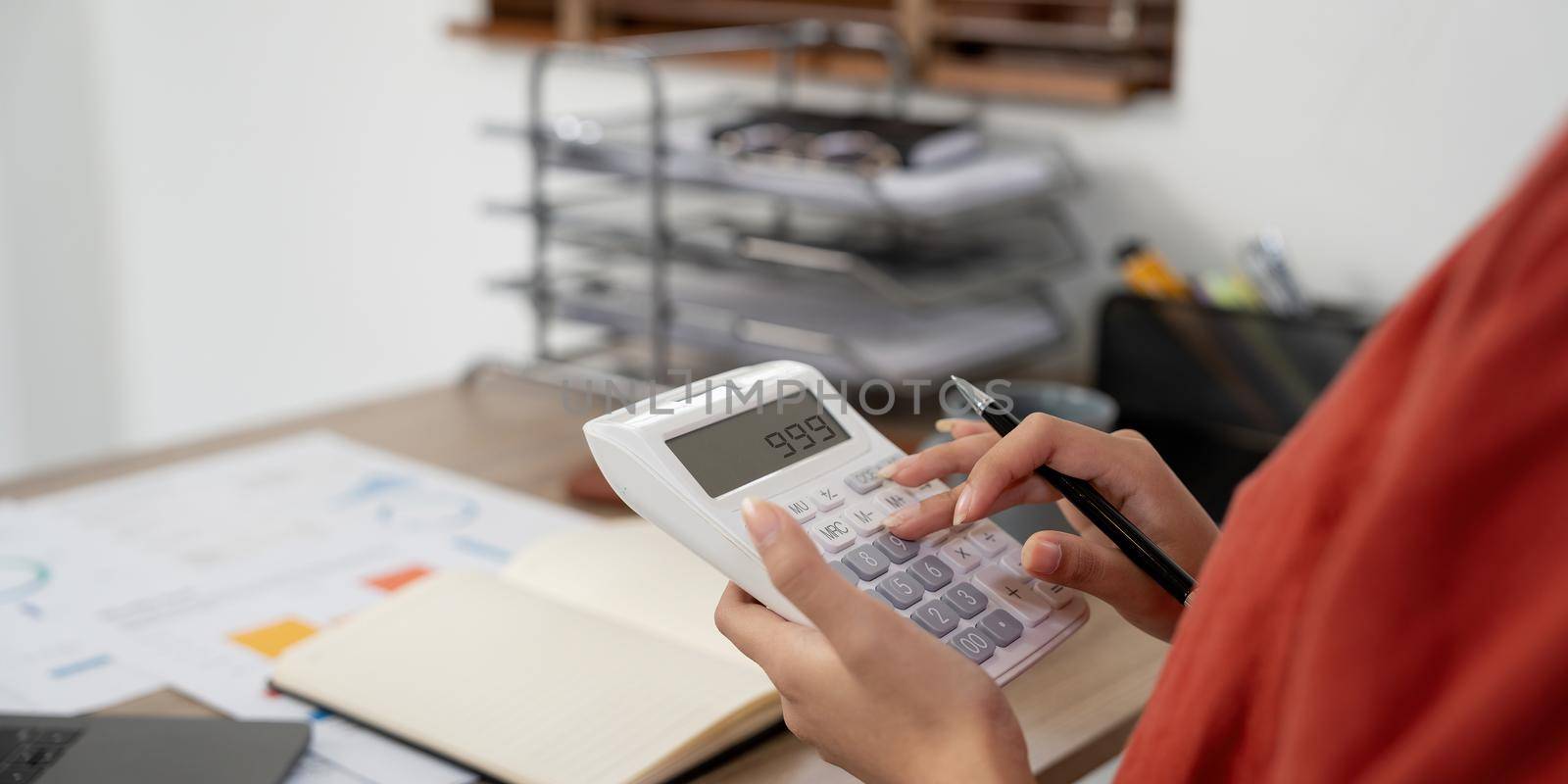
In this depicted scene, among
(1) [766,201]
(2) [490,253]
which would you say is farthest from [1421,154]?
(2) [490,253]

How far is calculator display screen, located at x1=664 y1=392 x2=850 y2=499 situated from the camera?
0.60 metres

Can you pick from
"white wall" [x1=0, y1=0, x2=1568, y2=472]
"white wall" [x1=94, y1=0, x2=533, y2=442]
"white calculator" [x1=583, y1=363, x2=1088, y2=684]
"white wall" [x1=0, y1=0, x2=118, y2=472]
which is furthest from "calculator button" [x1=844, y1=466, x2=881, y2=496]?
"white wall" [x1=0, y1=0, x2=118, y2=472]

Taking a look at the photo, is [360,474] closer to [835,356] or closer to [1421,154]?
[835,356]

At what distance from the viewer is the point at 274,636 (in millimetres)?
824

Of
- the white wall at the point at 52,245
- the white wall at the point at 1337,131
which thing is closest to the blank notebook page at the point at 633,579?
the white wall at the point at 1337,131

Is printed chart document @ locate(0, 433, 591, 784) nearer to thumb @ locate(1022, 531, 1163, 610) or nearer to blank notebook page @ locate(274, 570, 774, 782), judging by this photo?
blank notebook page @ locate(274, 570, 774, 782)

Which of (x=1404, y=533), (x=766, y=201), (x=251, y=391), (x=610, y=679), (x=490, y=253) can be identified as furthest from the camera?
(x=251, y=391)

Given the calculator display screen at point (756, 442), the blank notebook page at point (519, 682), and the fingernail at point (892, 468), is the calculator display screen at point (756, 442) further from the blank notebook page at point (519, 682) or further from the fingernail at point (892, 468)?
the blank notebook page at point (519, 682)

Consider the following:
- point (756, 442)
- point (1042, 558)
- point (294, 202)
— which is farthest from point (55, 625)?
point (294, 202)

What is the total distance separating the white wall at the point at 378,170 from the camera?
120 centimetres

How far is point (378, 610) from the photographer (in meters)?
0.80

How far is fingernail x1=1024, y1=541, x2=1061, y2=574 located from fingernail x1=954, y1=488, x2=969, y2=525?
3 centimetres

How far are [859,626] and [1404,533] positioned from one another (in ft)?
0.77

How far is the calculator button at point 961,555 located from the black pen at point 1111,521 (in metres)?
0.05
